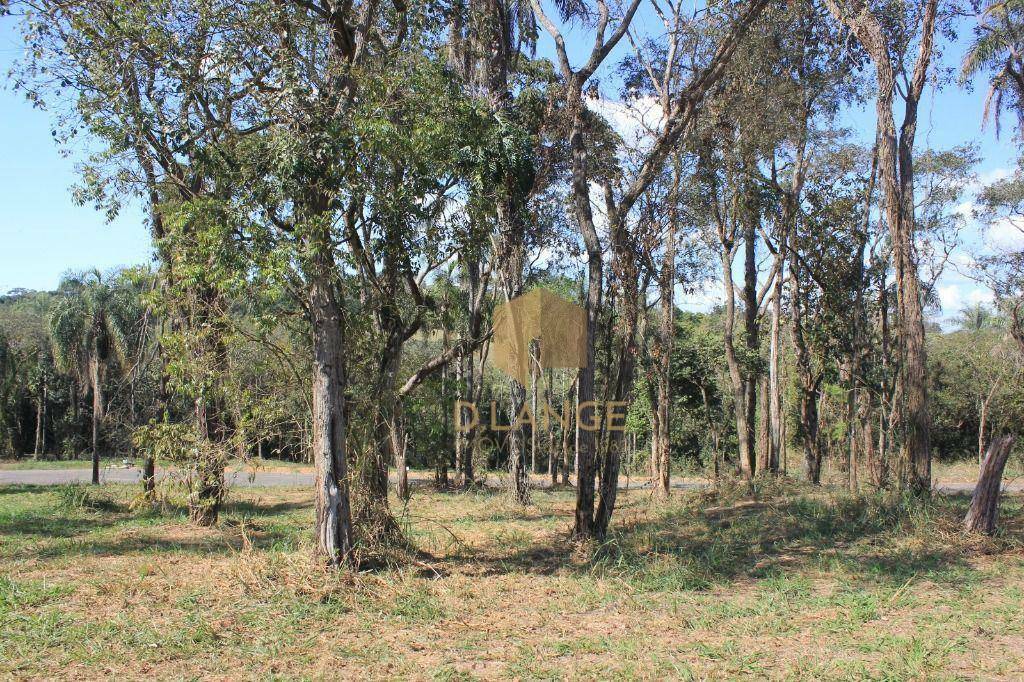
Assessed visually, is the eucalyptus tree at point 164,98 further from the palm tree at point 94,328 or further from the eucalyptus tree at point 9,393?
the eucalyptus tree at point 9,393

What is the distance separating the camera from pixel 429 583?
709 cm

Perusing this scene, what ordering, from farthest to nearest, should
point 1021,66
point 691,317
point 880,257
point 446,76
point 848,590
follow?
point 691,317 → point 1021,66 → point 880,257 → point 446,76 → point 848,590

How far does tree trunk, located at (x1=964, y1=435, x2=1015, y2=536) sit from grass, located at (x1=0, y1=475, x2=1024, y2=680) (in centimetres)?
20

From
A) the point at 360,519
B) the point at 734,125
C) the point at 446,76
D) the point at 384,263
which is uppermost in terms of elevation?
the point at 734,125

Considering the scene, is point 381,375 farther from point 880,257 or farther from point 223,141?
point 880,257

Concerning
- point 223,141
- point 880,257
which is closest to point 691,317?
point 880,257

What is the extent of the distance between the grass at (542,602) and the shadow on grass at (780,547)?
0.12 feet

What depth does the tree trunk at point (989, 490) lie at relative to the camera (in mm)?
8641

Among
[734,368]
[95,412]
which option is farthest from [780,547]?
[95,412]

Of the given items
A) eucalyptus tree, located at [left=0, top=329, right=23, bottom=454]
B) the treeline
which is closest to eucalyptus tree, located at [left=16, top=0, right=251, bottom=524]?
the treeline

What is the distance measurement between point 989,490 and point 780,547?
2513 millimetres

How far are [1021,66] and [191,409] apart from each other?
1805 centimetres

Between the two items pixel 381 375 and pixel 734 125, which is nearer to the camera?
pixel 381 375

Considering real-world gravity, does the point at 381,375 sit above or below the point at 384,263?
below
